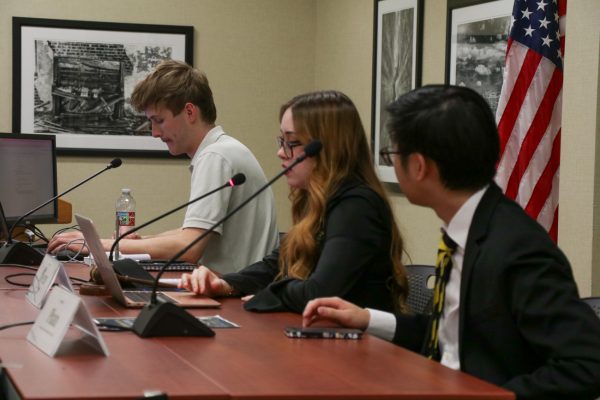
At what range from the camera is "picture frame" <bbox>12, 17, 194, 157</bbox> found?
5.74 m

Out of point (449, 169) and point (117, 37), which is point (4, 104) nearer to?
point (117, 37)

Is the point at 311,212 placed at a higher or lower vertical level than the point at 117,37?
lower

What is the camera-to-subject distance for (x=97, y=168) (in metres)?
5.86

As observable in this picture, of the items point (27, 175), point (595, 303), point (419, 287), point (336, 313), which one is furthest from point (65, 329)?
point (27, 175)

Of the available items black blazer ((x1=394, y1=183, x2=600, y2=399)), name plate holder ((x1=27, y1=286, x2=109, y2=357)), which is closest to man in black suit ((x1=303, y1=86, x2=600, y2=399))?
black blazer ((x1=394, y1=183, x2=600, y2=399))

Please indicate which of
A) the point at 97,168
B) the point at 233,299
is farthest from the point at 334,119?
the point at 97,168

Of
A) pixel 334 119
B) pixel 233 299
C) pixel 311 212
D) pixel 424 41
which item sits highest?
pixel 424 41

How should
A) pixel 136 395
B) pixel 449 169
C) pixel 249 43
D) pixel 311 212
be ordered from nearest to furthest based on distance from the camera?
pixel 136 395, pixel 449 169, pixel 311 212, pixel 249 43

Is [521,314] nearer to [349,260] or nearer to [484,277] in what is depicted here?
[484,277]

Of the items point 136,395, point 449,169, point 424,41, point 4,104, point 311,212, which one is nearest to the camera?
point 136,395

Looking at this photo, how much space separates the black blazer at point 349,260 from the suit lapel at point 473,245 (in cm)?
48

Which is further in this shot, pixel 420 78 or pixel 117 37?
pixel 117 37

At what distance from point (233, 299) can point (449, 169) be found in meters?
0.90

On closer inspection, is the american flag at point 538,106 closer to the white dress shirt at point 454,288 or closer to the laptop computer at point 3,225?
the white dress shirt at point 454,288
